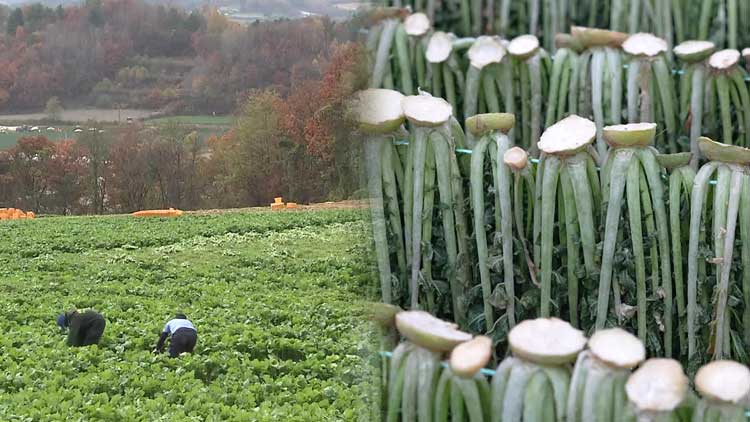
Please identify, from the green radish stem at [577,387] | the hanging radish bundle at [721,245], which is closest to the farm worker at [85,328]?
the hanging radish bundle at [721,245]

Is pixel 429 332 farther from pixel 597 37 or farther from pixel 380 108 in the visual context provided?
pixel 597 37

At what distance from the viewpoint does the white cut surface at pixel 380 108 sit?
92cm

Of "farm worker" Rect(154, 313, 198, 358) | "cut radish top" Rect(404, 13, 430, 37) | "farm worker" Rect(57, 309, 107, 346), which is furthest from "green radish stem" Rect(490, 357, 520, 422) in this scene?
"farm worker" Rect(57, 309, 107, 346)

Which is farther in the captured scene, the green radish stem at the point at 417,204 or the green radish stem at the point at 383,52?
the green radish stem at the point at 383,52

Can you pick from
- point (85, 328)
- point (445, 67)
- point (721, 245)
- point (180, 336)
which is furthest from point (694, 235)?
point (85, 328)

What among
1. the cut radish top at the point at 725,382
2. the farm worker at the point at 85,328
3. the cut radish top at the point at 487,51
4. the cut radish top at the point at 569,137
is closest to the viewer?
the cut radish top at the point at 725,382

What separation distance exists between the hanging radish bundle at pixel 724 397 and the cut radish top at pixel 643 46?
0.54 meters

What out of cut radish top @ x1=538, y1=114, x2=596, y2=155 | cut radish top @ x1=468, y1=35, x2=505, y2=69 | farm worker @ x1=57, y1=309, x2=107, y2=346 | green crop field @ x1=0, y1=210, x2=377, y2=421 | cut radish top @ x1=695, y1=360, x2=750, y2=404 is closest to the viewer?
cut radish top @ x1=695, y1=360, x2=750, y2=404

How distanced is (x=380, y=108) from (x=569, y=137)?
196mm

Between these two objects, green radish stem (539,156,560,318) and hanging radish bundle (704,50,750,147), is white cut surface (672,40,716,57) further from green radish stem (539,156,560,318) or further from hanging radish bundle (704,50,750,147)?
green radish stem (539,156,560,318)

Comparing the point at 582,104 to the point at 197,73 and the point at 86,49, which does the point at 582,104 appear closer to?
the point at 197,73

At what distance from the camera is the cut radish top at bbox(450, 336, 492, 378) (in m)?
0.72

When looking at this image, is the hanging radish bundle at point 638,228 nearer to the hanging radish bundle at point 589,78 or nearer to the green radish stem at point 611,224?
the green radish stem at point 611,224

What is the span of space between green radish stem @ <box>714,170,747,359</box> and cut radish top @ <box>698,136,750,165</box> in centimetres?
1
